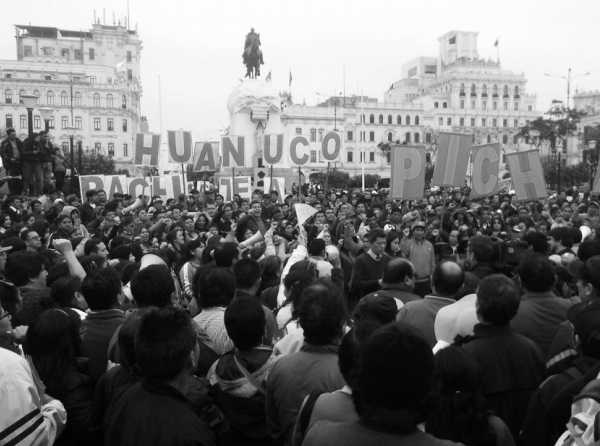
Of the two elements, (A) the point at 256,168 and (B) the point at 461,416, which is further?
(A) the point at 256,168

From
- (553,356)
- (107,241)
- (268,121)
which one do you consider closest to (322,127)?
(268,121)

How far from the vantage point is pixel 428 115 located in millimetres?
91188

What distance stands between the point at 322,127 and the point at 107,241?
77.9 metres

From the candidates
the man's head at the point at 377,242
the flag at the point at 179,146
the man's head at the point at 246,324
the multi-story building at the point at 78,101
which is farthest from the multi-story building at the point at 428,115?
the man's head at the point at 246,324

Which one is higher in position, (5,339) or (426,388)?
(426,388)

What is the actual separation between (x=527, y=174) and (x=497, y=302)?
9.85 meters

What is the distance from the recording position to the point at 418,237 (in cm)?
876

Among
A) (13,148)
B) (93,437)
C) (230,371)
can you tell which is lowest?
(93,437)

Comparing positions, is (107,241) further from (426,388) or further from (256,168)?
(256,168)

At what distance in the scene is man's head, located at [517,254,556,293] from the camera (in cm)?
445

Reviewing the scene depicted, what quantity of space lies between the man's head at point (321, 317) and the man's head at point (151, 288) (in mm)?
1167

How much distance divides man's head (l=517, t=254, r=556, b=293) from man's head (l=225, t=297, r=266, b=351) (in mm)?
2028

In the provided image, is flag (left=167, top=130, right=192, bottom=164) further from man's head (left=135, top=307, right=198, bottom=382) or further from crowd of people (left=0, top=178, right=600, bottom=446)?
man's head (left=135, top=307, right=198, bottom=382)

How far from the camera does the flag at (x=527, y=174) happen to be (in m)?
12.6
